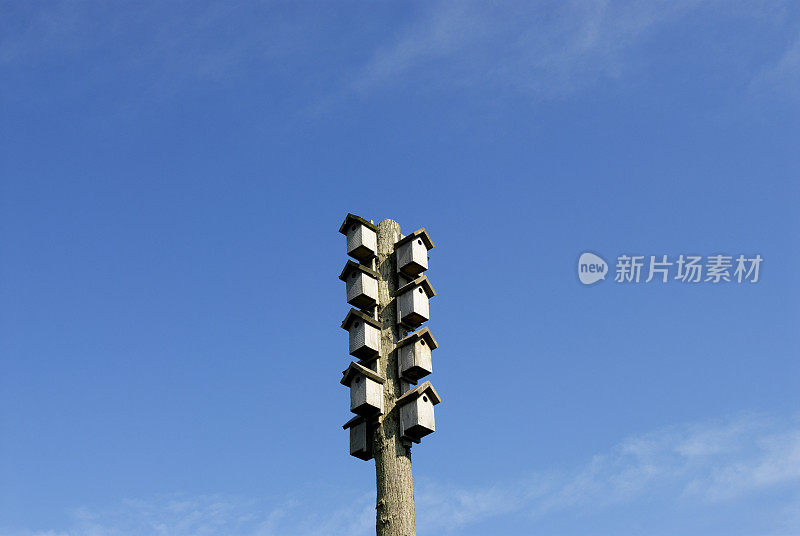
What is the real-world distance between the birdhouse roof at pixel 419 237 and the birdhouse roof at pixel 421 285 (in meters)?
0.44

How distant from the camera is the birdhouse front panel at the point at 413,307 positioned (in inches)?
338

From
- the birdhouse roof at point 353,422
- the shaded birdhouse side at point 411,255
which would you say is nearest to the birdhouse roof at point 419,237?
the shaded birdhouse side at point 411,255

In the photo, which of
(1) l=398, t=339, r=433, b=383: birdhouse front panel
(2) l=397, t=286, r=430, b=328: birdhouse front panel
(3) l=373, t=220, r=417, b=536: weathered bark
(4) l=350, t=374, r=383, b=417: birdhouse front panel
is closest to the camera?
(3) l=373, t=220, r=417, b=536: weathered bark

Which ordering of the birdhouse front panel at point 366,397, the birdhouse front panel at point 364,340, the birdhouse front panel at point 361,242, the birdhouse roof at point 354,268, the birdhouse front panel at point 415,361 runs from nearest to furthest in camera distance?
1. the birdhouse front panel at point 366,397
2. the birdhouse front panel at point 415,361
3. the birdhouse front panel at point 364,340
4. the birdhouse roof at point 354,268
5. the birdhouse front panel at point 361,242

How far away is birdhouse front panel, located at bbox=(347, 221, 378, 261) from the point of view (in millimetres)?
8977

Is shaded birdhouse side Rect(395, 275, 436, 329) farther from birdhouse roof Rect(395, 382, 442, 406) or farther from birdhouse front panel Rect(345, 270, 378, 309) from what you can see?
birdhouse roof Rect(395, 382, 442, 406)

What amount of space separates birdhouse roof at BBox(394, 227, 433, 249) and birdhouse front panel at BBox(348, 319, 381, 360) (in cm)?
103

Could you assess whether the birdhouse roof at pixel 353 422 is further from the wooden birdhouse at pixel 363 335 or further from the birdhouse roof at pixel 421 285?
the birdhouse roof at pixel 421 285

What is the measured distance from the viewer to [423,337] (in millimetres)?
8484

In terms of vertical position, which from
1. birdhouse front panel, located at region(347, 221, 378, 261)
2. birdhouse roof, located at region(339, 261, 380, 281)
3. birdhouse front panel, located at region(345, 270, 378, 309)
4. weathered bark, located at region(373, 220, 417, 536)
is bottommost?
weathered bark, located at region(373, 220, 417, 536)

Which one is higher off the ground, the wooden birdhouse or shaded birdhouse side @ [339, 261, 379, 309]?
shaded birdhouse side @ [339, 261, 379, 309]

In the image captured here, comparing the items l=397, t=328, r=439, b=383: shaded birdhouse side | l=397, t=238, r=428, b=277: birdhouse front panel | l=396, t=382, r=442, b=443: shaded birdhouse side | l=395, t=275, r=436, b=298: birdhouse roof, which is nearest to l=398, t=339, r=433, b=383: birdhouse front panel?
l=397, t=328, r=439, b=383: shaded birdhouse side

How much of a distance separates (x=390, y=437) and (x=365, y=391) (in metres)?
0.49

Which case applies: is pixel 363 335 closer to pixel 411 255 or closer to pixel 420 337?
pixel 420 337
